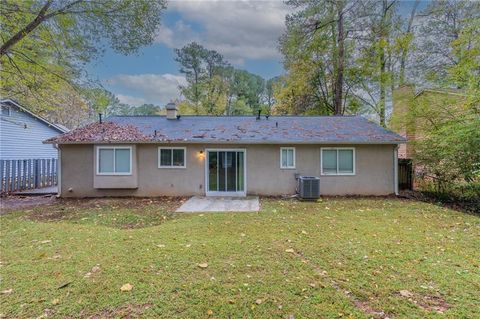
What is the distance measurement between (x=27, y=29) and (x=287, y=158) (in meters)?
9.34

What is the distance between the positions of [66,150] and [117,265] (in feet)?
26.8

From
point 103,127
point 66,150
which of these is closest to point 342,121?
point 103,127

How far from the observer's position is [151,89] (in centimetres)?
2469

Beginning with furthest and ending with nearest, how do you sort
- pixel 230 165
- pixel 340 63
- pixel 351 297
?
pixel 340 63
pixel 230 165
pixel 351 297

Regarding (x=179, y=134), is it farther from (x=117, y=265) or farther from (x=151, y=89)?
(x=151, y=89)

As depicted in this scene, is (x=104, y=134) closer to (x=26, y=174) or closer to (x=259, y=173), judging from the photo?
(x=26, y=174)

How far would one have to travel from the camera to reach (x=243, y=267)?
3764 mm

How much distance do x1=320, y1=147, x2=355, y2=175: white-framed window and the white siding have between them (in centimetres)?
1400

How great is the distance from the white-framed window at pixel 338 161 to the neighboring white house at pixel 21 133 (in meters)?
12.5

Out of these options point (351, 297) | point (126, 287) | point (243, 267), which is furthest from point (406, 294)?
point (126, 287)

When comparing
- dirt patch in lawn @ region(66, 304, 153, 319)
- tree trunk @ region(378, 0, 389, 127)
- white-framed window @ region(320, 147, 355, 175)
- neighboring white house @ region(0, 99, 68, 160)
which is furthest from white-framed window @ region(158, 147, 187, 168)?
tree trunk @ region(378, 0, 389, 127)

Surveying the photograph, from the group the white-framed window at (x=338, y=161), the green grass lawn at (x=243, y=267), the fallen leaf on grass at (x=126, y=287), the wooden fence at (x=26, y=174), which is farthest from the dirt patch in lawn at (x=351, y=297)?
the wooden fence at (x=26, y=174)

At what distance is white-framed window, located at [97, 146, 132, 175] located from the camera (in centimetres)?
978

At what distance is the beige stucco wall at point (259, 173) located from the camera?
1002 centimetres
